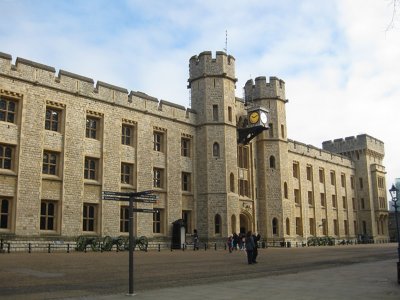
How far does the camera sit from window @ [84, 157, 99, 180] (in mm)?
28625

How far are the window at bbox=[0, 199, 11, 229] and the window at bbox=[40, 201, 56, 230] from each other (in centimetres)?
194

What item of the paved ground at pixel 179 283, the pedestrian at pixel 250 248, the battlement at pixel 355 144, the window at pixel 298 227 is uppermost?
the battlement at pixel 355 144

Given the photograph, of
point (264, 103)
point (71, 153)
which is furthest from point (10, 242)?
point (264, 103)

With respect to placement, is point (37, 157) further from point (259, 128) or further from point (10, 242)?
point (259, 128)

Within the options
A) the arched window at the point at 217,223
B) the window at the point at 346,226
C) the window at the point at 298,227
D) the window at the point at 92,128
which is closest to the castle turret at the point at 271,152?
the window at the point at 298,227

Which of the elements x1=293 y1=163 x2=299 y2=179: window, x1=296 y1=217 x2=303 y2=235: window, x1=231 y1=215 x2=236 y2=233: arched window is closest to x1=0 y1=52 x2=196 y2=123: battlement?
x1=231 y1=215 x2=236 y2=233: arched window

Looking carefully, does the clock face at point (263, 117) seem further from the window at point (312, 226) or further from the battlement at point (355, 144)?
the battlement at point (355, 144)

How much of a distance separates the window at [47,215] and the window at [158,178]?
321 inches

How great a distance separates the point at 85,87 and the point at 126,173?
6335 millimetres

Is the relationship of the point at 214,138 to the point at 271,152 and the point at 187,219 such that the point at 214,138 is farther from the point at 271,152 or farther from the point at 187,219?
the point at 271,152

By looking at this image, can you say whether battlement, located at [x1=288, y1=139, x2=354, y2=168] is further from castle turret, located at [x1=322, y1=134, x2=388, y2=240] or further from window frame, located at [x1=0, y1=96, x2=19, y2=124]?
window frame, located at [x1=0, y1=96, x2=19, y2=124]

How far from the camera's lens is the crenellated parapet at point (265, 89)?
4266 cm

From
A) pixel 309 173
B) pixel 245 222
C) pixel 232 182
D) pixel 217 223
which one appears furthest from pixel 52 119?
pixel 309 173

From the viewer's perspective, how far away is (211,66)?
3628cm
